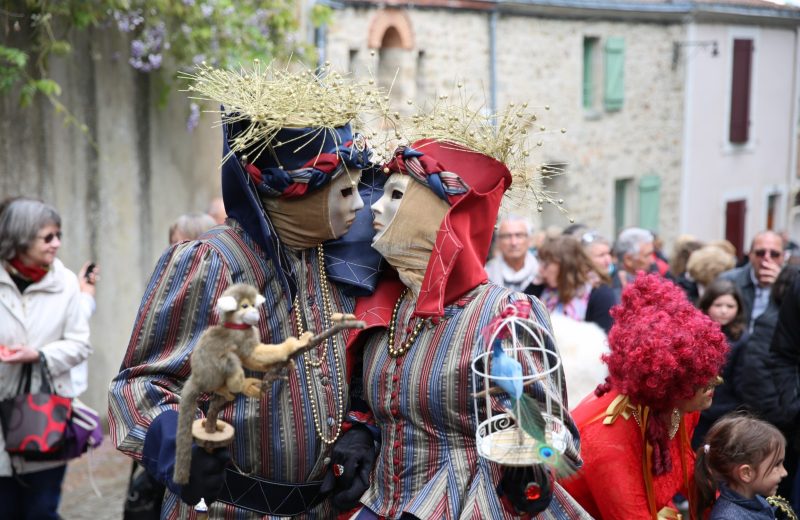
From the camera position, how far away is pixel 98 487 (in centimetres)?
784

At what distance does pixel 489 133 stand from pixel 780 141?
72.4ft

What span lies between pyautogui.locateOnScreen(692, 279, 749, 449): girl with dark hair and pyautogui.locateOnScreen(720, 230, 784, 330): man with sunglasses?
0.87 m

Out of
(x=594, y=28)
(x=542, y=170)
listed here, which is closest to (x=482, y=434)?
(x=542, y=170)

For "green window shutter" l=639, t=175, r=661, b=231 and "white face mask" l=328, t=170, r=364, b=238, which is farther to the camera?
"green window shutter" l=639, t=175, r=661, b=231

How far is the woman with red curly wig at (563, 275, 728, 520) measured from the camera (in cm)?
356

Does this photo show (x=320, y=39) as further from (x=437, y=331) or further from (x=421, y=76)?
(x=437, y=331)

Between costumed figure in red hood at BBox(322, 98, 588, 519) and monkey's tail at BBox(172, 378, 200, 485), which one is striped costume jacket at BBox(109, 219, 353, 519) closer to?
costumed figure in red hood at BBox(322, 98, 588, 519)

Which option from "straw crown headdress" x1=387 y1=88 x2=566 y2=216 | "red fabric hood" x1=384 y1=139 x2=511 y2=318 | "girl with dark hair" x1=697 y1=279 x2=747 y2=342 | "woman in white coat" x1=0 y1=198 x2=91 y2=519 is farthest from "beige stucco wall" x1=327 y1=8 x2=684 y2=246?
"red fabric hood" x1=384 y1=139 x2=511 y2=318

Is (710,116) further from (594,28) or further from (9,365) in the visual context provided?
(9,365)

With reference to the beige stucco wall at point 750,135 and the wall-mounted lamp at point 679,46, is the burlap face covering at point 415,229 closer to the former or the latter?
the wall-mounted lamp at point 679,46

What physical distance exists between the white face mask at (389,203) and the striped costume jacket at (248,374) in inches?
10.2

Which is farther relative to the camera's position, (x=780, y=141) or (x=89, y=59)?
(x=780, y=141)

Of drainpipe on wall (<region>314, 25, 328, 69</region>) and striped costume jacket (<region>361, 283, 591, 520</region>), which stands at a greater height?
drainpipe on wall (<region>314, 25, 328, 69</region>)

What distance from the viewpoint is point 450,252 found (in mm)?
3193
